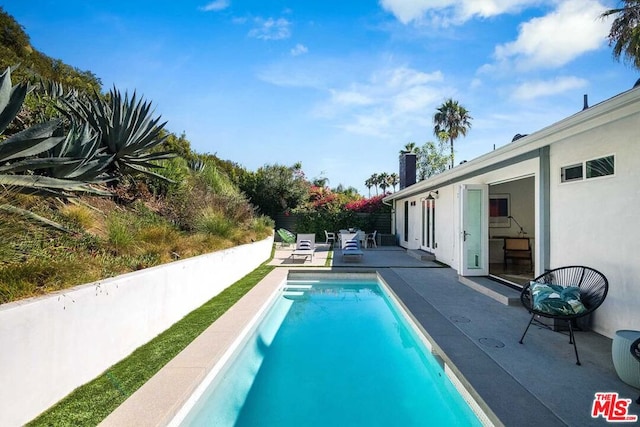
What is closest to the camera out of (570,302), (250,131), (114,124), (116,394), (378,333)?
(116,394)

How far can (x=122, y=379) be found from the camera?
3354 millimetres

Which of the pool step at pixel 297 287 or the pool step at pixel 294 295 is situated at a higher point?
the pool step at pixel 297 287

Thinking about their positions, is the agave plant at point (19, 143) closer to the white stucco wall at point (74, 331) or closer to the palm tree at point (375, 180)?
the white stucco wall at point (74, 331)

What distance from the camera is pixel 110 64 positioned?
10.5 m

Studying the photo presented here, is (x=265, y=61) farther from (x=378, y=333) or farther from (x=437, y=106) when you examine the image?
(x=437, y=106)

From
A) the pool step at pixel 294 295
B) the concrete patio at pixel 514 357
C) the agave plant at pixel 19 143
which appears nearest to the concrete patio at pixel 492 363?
the concrete patio at pixel 514 357

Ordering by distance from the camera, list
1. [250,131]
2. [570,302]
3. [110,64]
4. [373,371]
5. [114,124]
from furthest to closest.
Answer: [250,131] < [110,64] < [114,124] < [373,371] < [570,302]

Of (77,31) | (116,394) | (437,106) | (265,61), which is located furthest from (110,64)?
(437,106)

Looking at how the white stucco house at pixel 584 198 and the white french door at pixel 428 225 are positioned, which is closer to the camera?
the white stucco house at pixel 584 198

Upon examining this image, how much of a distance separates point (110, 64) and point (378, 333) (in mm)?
11462

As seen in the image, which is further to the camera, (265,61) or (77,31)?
(77,31)

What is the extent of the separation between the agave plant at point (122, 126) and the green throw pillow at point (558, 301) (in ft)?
→ 24.9

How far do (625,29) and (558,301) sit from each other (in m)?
19.6

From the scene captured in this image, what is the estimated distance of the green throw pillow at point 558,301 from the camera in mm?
4074
